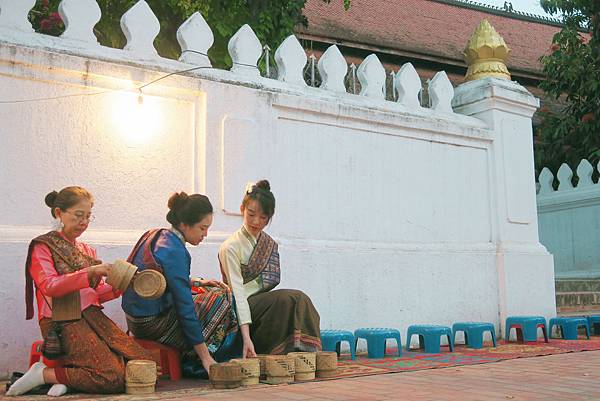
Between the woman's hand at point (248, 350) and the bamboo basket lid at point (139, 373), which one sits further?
the woman's hand at point (248, 350)

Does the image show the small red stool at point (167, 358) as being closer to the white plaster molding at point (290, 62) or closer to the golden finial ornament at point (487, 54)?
the white plaster molding at point (290, 62)

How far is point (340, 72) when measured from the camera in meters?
5.90

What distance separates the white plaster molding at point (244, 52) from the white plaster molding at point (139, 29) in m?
0.69

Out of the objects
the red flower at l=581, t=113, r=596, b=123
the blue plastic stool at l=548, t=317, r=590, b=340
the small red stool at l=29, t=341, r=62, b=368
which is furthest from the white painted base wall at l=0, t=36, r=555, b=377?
the red flower at l=581, t=113, r=596, b=123

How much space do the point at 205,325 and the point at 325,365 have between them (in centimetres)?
70

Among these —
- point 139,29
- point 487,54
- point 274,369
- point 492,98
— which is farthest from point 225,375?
point 487,54

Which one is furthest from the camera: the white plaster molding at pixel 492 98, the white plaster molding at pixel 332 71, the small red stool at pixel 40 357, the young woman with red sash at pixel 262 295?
the white plaster molding at pixel 492 98

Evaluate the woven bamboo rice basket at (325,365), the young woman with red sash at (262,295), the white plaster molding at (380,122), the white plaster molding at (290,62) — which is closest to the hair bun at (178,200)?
the young woman with red sash at (262,295)

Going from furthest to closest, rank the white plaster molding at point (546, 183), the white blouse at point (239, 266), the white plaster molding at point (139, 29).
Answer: the white plaster molding at point (546, 183) → the white plaster molding at point (139, 29) → the white blouse at point (239, 266)

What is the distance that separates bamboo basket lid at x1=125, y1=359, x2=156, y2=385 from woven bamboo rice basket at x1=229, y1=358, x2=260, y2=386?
452 millimetres

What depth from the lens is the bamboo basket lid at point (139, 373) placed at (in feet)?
11.2

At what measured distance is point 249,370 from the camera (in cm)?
370

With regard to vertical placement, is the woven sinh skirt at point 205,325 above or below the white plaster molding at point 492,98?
below

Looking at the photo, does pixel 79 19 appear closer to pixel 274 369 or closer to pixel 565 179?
pixel 274 369
